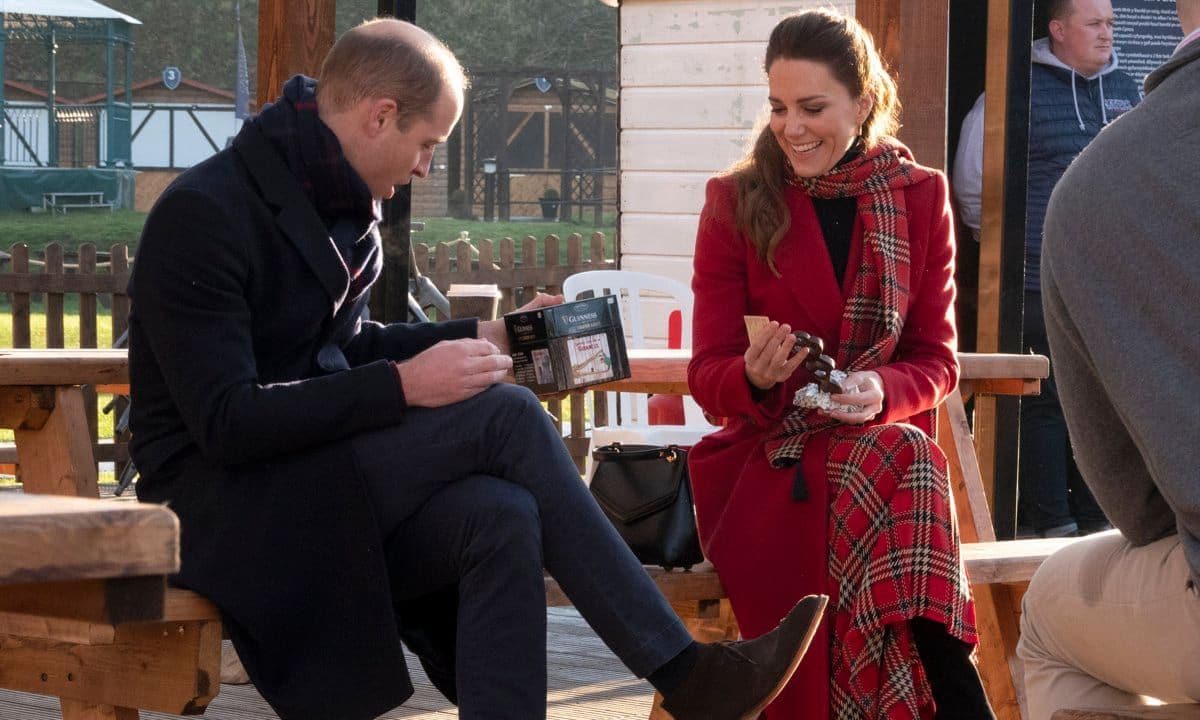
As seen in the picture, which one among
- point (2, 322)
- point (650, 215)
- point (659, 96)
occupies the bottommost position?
point (2, 322)

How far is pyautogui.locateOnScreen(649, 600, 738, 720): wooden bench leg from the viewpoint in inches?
116

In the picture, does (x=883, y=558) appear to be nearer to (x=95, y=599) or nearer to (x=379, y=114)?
(x=379, y=114)

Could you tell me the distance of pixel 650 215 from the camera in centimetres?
835

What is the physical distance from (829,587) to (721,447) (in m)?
0.41

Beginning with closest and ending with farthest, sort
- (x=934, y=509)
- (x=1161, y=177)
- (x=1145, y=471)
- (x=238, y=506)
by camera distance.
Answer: (x=1161, y=177) < (x=1145, y=471) < (x=238, y=506) < (x=934, y=509)

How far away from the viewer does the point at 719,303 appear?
3.07m

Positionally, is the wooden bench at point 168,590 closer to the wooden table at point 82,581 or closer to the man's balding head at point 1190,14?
the wooden table at point 82,581

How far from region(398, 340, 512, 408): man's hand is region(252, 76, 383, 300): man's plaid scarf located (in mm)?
227

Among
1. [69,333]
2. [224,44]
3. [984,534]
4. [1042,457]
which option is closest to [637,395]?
[1042,457]

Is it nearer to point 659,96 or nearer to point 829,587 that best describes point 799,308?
point 829,587

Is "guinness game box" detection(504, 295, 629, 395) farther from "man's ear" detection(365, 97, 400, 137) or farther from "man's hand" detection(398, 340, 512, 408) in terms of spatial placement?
"man's ear" detection(365, 97, 400, 137)

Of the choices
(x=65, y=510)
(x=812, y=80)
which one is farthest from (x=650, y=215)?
(x=65, y=510)

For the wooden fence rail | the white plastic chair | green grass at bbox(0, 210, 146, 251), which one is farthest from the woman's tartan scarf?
green grass at bbox(0, 210, 146, 251)

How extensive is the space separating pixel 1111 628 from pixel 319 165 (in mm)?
1386
